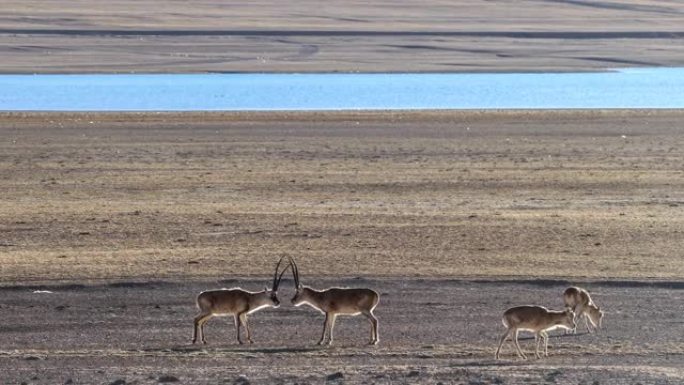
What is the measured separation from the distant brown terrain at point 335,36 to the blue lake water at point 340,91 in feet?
9.29

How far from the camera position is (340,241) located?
1741cm

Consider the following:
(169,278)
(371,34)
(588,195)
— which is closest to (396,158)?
(588,195)

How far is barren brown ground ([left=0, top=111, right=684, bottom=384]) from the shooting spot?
10.9 m

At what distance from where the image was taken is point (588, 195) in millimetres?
22578

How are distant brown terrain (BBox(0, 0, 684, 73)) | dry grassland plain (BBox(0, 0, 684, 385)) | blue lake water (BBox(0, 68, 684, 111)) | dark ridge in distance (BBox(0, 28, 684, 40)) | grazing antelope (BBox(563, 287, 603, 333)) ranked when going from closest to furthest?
dry grassland plain (BBox(0, 0, 684, 385)) → grazing antelope (BBox(563, 287, 603, 333)) → blue lake water (BBox(0, 68, 684, 111)) → distant brown terrain (BBox(0, 0, 684, 73)) → dark ridge in distance (BBox(0, 28, 684, 40))

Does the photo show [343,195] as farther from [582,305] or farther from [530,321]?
[530,321]

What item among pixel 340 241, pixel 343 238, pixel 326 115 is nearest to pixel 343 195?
pixel 343 238

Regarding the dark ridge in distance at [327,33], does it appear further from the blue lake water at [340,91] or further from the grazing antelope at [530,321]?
the grazing antelope at [530,321]

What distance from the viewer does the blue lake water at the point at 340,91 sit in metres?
41.2

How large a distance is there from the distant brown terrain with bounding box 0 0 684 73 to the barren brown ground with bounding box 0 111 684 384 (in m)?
26.5

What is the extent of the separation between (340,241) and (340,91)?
30060 millimetres

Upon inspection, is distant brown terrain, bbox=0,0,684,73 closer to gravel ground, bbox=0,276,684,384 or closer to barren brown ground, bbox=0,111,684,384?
barren brown ground, bbox=0,111,684,384

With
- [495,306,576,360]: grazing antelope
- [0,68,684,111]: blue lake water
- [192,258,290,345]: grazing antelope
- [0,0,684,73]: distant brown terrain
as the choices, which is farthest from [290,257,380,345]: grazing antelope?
[0,0,684,73]: distant brown terrain

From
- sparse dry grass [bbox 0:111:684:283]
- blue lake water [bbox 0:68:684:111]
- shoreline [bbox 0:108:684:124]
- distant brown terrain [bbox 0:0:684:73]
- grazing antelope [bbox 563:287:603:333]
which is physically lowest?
grazing antelope [bbox 563:287:603:333]
